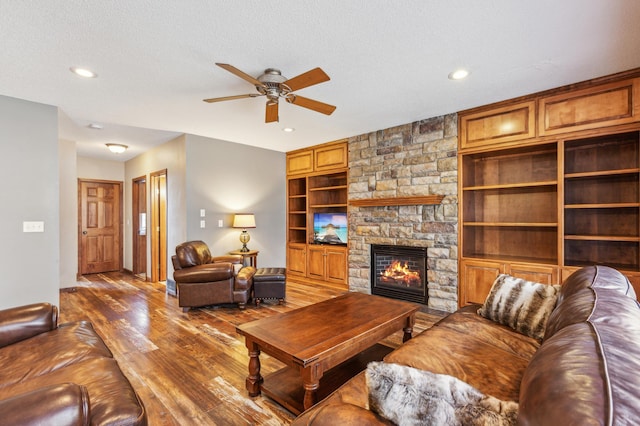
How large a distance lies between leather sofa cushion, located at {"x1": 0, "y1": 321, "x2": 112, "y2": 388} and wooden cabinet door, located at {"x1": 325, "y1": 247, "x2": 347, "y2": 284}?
366 centimetres

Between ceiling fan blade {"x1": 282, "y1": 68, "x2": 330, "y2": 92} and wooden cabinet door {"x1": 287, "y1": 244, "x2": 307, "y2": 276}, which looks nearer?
ceiling fan blade {"x1": 282, "y1": 68, "x2": 330, "y2": 92}

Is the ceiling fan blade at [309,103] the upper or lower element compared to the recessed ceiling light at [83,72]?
lower

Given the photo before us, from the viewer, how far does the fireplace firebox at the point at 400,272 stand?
4.06 meters

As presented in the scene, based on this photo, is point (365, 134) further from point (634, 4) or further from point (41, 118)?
point (41, 118)

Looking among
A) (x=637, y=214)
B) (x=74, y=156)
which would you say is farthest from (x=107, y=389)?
(x=74, y=156)

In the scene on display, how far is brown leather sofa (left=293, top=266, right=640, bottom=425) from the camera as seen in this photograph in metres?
0.55

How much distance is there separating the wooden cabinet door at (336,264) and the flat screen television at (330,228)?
7.6 inches

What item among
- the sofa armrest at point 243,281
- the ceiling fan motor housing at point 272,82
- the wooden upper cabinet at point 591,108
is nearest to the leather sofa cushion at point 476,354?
the ceiling fan motor housing at point 272,82

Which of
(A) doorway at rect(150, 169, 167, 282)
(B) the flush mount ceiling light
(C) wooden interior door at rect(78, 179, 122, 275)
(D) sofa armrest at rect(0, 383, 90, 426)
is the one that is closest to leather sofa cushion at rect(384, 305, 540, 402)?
(D) sofa armrest at rect(0, 383, 90, 426)

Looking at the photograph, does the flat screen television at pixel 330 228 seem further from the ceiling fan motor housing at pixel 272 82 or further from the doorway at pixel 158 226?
the ceiling fan motor housing at pixel 272 82

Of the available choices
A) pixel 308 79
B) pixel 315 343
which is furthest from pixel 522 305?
pixel 308 79

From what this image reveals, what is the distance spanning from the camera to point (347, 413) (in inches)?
35.7

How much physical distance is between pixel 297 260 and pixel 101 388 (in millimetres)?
4600

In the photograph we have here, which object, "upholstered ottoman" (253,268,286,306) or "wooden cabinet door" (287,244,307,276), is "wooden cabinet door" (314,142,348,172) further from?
"upholstered ottoman" (253,268,286,306)
